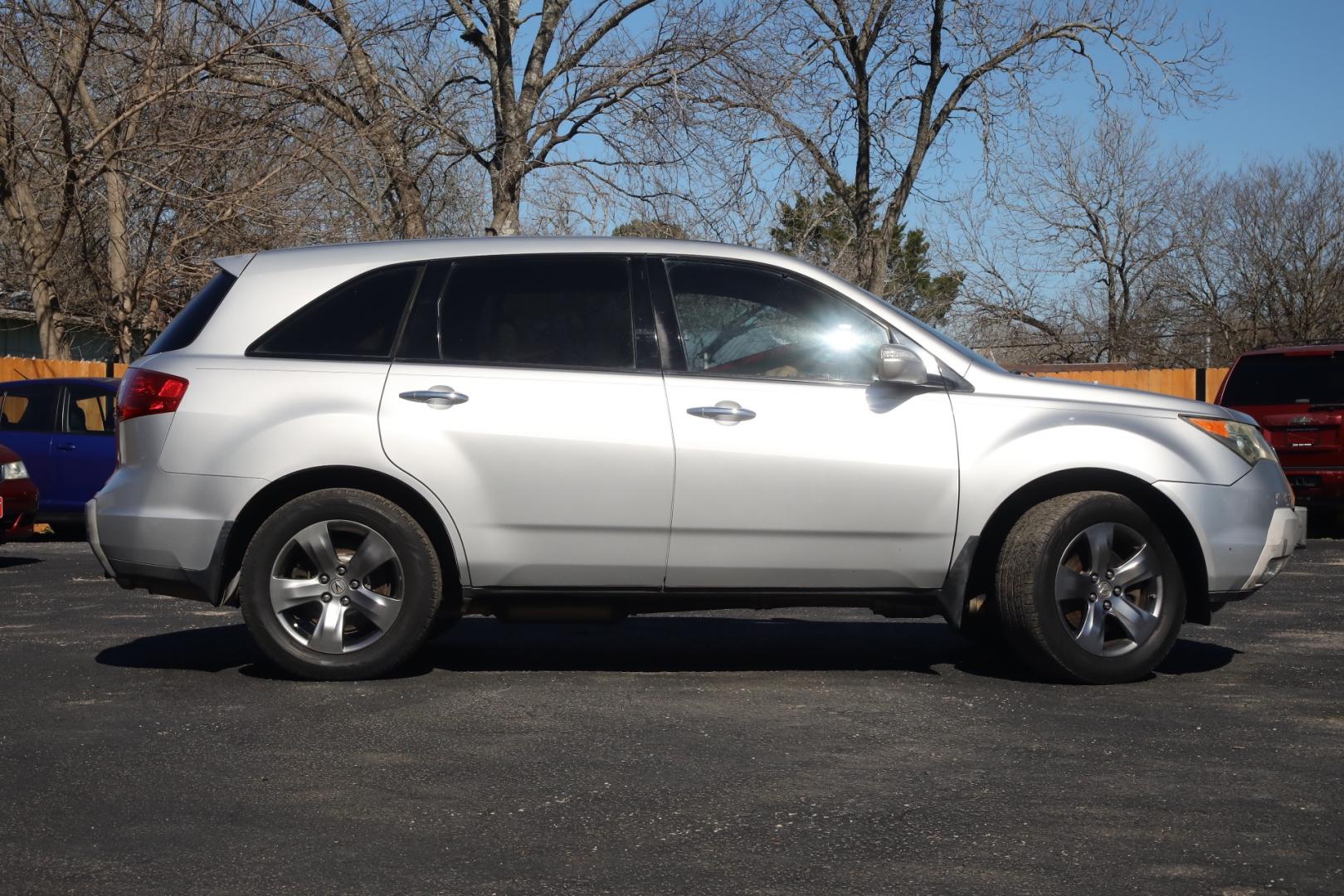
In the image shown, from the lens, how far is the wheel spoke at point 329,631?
5.85 meters

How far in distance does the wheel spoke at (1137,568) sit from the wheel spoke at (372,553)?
287 centimetres

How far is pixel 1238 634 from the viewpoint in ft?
24.2

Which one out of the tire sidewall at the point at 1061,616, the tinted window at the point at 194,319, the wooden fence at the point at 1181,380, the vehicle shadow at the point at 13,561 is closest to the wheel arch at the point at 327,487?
the tinted window at the point at 194,319

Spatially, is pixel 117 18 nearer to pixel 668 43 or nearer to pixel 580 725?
pixel 668 43

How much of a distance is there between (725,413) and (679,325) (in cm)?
45

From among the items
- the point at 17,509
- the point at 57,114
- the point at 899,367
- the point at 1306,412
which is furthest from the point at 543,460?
the point at 57,114

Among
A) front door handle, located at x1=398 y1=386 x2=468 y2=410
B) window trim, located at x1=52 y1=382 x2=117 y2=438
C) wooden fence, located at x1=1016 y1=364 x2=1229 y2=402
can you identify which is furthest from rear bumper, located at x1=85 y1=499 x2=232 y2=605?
wooden fence, located at x1=1016 y1=364 x2=1229 y2=402

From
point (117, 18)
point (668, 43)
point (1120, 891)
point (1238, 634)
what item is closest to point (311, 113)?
point (117, 18)

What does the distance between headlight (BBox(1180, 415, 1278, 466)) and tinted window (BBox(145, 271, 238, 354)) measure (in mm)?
3983

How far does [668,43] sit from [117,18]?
7.39m

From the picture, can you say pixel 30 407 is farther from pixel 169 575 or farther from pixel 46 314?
pixel 169 575

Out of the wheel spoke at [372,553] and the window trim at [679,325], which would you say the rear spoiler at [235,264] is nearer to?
the wheel spoke at [372,553]

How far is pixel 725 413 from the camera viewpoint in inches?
229

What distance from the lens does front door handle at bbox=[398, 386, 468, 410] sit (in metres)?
5.83
